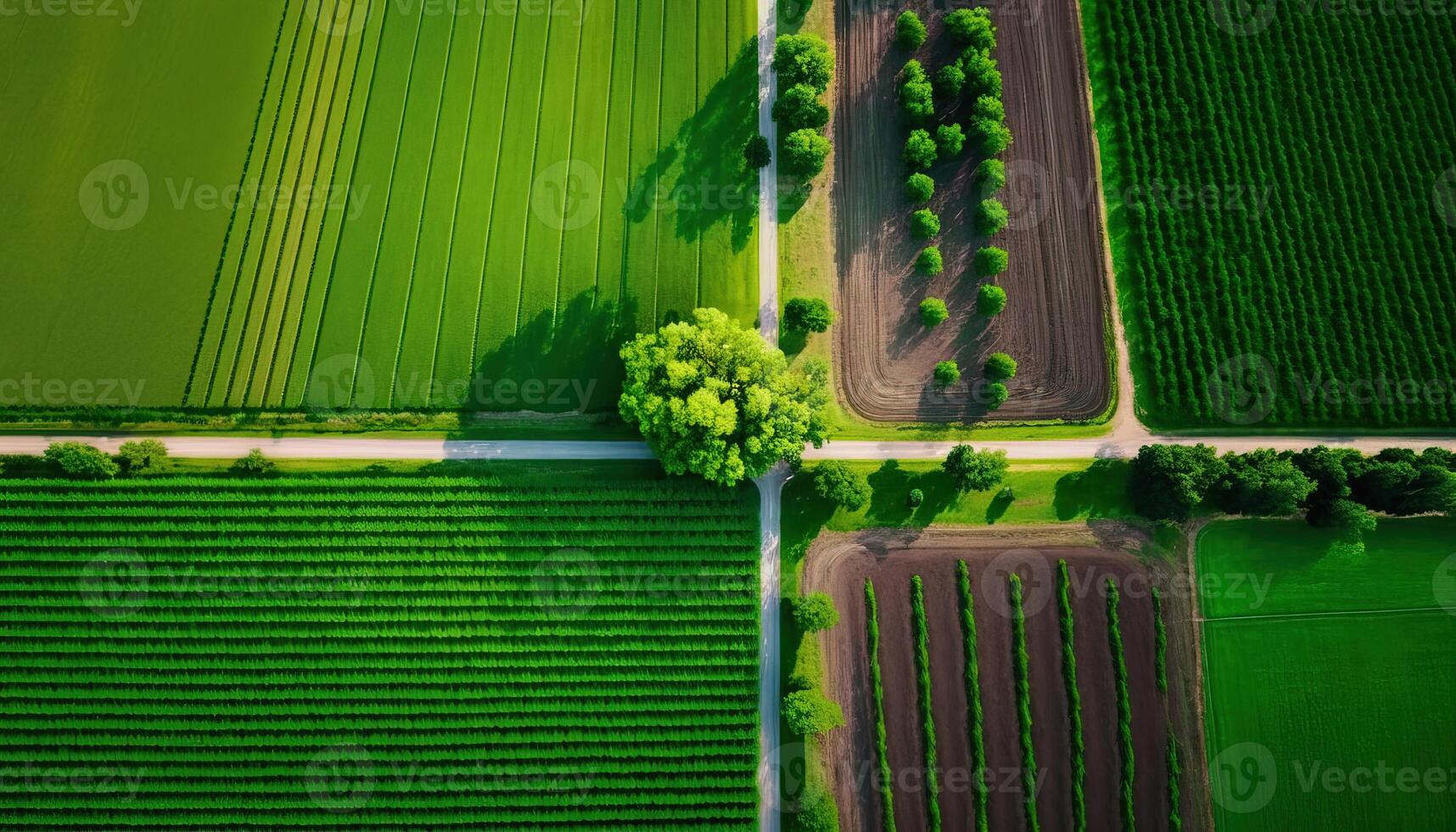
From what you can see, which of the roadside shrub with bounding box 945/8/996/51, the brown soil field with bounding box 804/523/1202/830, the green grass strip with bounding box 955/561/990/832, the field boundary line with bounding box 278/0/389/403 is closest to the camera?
the green grass strip with bounding box 955/561/990/832

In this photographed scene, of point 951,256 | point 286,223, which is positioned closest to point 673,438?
point 951,256

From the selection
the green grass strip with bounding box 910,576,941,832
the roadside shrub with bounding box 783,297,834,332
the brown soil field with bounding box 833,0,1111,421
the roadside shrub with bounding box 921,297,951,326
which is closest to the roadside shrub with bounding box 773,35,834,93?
the brown soil field with bounding box 833,0,1111,421

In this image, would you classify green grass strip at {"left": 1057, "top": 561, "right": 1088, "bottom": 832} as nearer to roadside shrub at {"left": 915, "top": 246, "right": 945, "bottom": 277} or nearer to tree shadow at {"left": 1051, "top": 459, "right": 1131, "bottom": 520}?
tree shadow at {"left": 1051, "top": 459, "right": 1131, "bottom": 520}

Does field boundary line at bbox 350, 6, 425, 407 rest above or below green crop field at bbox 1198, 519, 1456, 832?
above

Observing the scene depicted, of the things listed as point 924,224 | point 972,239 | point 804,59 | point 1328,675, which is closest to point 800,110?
point 804,59

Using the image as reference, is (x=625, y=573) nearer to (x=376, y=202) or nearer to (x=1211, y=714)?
(x=376, y=202)

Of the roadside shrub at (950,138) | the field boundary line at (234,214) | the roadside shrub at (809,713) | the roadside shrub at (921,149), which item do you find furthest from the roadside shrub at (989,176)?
the field boundary line at (234,214)
